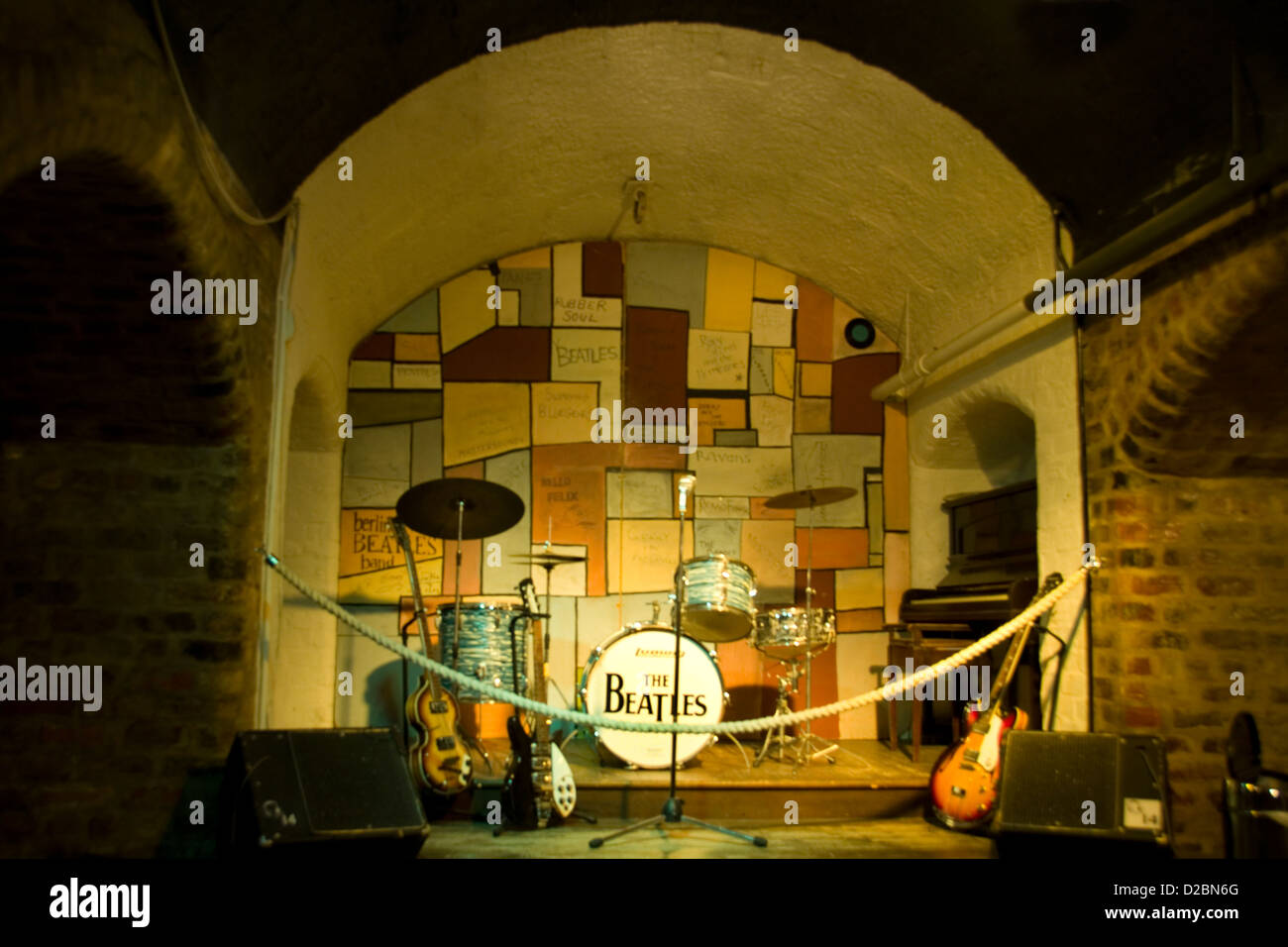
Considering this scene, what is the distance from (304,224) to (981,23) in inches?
124

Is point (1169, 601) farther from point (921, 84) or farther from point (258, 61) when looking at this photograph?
point (258, 61)

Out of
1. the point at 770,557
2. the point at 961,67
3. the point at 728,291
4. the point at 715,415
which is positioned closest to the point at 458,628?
the point at 770,557

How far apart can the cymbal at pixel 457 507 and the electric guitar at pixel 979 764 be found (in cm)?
246

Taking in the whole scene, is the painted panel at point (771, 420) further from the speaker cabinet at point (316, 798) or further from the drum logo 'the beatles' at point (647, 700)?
the speaker cabinet at point (316, 798)

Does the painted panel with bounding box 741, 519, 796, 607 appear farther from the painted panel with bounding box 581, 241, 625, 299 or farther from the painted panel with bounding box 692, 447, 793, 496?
the painted panel with bounding box 581, 241, 625, 299

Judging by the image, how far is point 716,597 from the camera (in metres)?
5.00

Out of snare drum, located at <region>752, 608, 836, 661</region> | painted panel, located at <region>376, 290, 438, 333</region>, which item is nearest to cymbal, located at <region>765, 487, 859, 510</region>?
snare drum, located at <region>752, 608, 836, 661</region>

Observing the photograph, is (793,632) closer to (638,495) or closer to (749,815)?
(749,815)

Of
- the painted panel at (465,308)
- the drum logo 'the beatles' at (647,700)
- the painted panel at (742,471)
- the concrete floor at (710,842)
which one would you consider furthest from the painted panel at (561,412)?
the concrete floor at (710,842)

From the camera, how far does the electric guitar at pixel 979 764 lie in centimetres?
441

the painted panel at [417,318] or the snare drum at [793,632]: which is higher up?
the painted panel at [417,318]

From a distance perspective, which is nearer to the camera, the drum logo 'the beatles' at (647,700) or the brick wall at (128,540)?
the brick wall at (128,540)

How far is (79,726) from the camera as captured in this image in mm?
3732

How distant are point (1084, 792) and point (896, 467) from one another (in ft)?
10.8
